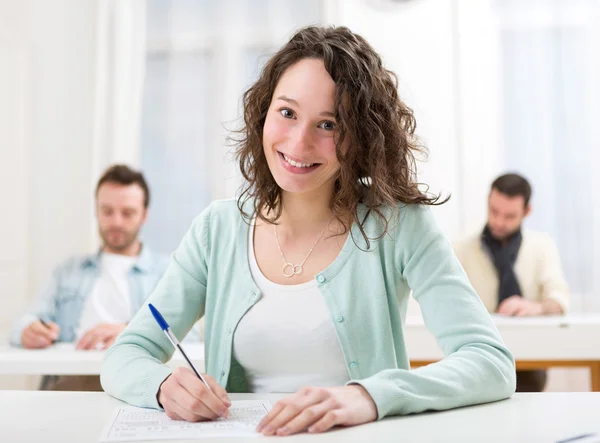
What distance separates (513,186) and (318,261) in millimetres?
2658

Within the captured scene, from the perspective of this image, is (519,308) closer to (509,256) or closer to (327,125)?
(509,256)

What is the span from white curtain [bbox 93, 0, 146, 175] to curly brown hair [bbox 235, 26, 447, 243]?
3084 millimetres

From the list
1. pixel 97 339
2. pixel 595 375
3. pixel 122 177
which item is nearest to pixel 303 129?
pixel 97 339

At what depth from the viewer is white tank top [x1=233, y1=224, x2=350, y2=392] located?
1.36m

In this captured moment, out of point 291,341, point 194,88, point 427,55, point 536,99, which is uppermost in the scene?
point 427,55

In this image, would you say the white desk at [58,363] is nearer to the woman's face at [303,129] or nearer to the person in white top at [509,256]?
the woman's face at [303,129]

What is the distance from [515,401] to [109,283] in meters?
2.40

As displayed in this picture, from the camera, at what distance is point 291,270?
4.70 ft

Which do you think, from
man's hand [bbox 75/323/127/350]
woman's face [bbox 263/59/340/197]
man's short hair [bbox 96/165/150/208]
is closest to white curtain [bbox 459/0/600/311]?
man's short hair [bbox 96/165/150/208]

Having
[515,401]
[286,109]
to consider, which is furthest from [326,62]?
[515,401]

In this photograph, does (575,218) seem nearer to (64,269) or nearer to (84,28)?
(64,269)

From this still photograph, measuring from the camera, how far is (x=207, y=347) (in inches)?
57.4

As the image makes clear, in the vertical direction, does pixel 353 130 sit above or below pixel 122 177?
below

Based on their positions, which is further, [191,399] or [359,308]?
[359,308]
